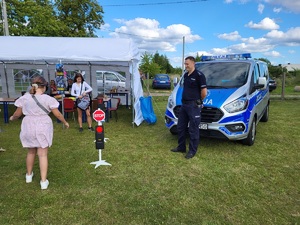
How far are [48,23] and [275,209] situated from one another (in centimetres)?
2402

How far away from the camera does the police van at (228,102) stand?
4.98m

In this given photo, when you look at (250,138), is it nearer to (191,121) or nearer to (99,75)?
(191,121)

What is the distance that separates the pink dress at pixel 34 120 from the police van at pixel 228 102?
9.24 ft

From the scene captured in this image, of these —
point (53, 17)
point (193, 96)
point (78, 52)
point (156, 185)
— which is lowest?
point (156, 185)

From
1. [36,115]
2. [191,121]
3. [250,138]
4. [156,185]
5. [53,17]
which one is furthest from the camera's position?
[53,17]

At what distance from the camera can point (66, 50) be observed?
761 cm

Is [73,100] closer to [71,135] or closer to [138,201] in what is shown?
[71,135]

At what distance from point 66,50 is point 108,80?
4784mm

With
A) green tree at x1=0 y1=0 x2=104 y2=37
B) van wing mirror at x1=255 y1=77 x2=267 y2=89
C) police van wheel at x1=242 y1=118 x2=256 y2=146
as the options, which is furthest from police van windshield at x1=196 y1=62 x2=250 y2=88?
green tree at x1=0 y1=0 x2=104 y2=37

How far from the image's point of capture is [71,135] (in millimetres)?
6684

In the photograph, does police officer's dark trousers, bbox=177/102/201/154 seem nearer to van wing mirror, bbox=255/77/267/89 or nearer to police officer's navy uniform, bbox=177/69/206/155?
police officer's navy uniform, bbox=177/69/206/155

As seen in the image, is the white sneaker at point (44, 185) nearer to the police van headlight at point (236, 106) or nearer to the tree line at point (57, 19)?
the police van headlight at point (236, 106)

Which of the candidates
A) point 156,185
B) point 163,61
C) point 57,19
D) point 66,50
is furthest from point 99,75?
point 163,61

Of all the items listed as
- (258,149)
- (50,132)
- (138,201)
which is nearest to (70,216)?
(138,201)
